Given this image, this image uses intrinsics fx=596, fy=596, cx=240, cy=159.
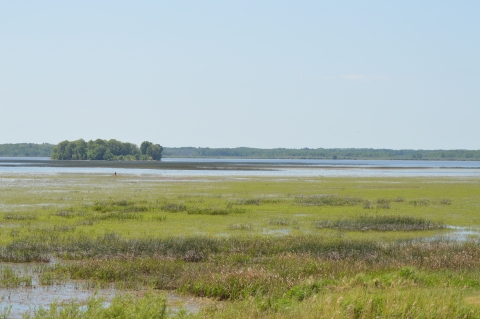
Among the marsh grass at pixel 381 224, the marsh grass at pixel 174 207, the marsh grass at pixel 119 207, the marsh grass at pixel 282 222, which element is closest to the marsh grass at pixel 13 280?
the marsh grass at pixel 282 222

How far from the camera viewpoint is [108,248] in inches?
845

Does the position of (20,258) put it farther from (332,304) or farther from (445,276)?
(445,276)

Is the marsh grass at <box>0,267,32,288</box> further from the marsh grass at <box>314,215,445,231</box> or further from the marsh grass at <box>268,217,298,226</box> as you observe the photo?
the marsh grass at <box>314,215,445,231</box>

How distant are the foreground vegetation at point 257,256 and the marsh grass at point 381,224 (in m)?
0.07

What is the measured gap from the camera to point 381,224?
30.4 meters

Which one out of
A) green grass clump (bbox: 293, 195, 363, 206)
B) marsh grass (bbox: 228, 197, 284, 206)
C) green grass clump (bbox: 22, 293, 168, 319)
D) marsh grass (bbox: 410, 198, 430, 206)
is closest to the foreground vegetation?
green grass clump (bbox: 22, 293, 168, 319)

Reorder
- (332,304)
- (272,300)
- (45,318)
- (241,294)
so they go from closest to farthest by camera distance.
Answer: (45,318)
(332,304)
(272,300)
(241,294)

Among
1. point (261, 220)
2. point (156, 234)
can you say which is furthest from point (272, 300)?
point (261, 220)

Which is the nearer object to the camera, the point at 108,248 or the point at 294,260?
the point at 294,260

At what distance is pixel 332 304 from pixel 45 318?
5.76 metres

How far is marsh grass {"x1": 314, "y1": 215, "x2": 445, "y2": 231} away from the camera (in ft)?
96.3

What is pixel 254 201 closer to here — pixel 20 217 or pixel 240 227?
pixel 240 227

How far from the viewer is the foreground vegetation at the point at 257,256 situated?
1254 centimetres

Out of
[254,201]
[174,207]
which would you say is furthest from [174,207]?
[254,201]
